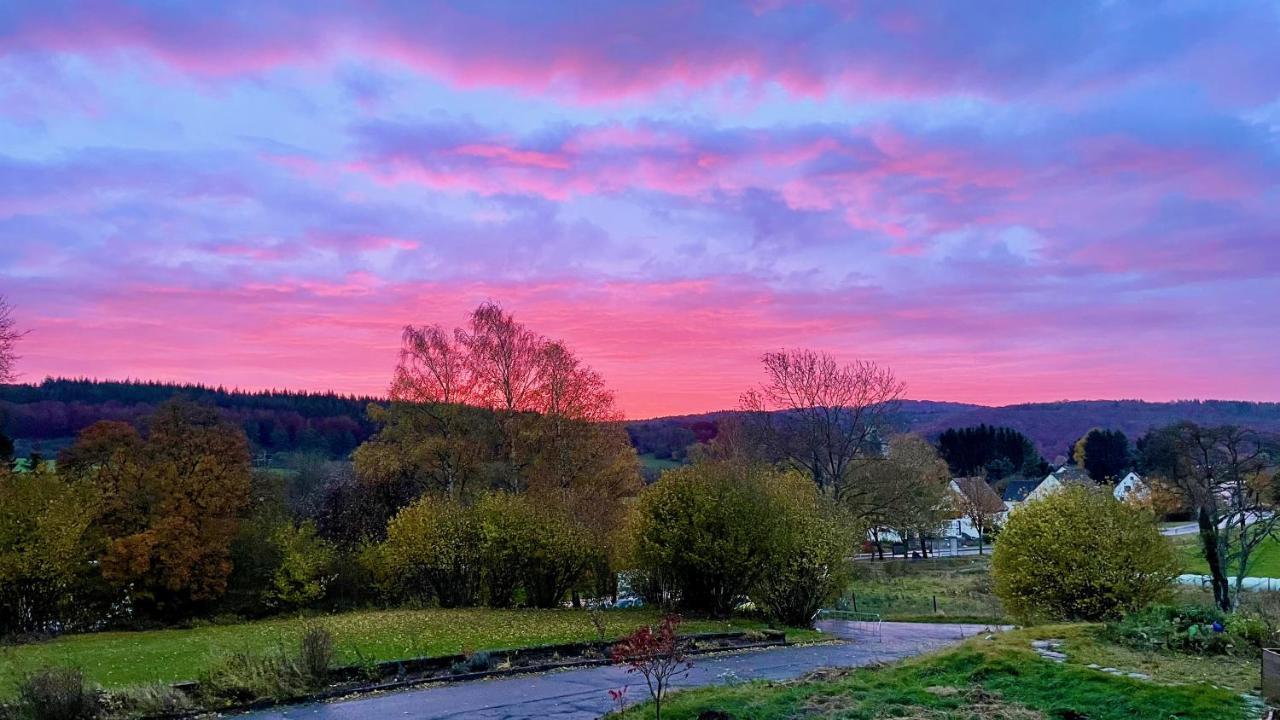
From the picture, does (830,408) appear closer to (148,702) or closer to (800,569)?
(800,569)

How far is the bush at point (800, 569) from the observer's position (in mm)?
24109

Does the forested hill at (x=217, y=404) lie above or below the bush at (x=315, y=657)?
above

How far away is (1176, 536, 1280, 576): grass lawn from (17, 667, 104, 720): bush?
137 feet

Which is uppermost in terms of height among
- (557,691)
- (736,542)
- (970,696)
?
(736,542)

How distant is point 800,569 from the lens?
24.2 meters

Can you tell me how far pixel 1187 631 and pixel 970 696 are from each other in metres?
5.31

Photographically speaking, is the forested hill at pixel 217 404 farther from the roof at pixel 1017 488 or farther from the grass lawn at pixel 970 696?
the roof at pixel 1017 488

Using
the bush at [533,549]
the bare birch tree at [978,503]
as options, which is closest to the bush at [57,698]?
the bush at [533,549]

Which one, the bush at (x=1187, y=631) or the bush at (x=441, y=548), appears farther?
the bush at (x=441, y=548)

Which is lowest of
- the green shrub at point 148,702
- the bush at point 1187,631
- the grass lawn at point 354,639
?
the grass lawn at point 354,639

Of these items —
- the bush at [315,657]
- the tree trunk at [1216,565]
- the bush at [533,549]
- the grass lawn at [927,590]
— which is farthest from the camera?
the grass lawn at [927,590]

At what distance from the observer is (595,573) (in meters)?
29.3

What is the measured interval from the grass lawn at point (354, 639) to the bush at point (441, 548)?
2108 millimetres

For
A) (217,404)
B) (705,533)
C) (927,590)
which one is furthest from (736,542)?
(217,404)
